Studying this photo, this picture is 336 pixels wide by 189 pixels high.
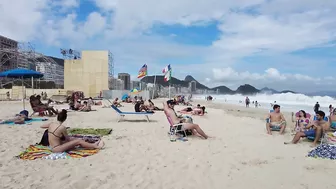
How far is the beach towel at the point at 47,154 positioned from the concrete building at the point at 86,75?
102ft

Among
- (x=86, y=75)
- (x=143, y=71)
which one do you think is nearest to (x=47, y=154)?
(x=143, y=71)

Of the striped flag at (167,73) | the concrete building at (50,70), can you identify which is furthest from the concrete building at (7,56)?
the striped flag at (167,73)

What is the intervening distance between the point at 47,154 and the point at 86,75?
31.8m

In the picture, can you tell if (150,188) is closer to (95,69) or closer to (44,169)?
(44,169)

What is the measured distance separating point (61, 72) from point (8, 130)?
51413 millimetres

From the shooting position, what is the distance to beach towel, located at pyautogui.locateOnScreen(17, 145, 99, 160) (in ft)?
14.9

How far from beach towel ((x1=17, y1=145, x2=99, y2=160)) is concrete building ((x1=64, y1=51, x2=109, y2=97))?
1219 inches

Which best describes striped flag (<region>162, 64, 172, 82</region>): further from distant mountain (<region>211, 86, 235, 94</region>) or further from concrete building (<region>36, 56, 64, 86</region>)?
distant mountain (<region>211, 86, 235, 94</region>)

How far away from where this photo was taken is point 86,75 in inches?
1379

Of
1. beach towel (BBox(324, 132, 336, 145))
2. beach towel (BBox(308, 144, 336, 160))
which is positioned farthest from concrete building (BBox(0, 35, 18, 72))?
beach towel (BBox(308, 144, 336, 160))

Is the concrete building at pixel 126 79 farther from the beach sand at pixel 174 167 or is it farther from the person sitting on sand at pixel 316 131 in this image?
the person sitting on sand at pixel 316 131

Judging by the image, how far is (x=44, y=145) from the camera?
5.08m

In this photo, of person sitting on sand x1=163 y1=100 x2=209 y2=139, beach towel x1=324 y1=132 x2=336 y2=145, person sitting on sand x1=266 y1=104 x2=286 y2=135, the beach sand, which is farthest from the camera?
person sitting on sand x1=266 y1=104 x2=286 y2=135

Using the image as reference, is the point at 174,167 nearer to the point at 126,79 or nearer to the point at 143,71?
the point at 143,71
